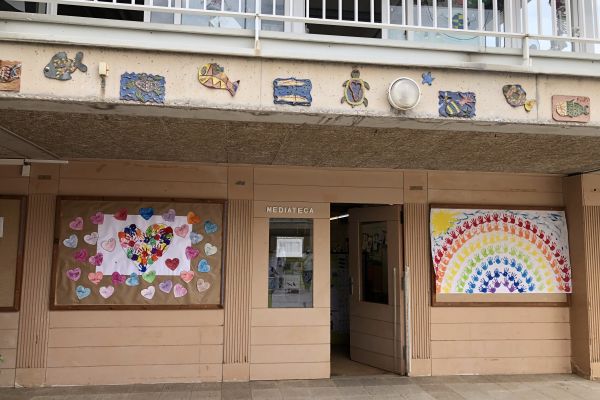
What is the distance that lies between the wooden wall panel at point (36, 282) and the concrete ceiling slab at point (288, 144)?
713mm

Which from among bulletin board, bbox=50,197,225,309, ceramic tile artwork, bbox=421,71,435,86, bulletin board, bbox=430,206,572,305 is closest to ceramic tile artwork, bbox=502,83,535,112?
ceramic tile artwork, bbox=421,71,435,86

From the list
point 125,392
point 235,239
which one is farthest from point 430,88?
point 125,392

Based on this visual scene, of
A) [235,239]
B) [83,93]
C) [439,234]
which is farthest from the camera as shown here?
[439,234]

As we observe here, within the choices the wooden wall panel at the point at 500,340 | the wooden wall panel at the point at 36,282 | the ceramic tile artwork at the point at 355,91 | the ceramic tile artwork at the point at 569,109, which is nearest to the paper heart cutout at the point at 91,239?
the wooden wall panel at the point at 36,282

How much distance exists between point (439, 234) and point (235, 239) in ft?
8.68

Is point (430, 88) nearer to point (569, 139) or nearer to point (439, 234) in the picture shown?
point (569, 139)

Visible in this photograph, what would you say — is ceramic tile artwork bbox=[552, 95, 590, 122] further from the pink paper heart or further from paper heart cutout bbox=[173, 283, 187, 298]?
paper heart cutout bbox=[173, 283, 187, 298]

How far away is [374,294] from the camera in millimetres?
6934

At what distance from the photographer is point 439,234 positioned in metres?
6.56

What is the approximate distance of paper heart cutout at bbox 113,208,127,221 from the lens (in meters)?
6.00

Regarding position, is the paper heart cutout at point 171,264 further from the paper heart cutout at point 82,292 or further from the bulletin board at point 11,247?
the bulletin board at point 11,247

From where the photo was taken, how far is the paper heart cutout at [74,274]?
5840mm

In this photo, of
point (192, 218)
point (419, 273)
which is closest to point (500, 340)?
point (419, 273)

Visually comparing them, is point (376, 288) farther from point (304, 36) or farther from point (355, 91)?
point (304, 36)
